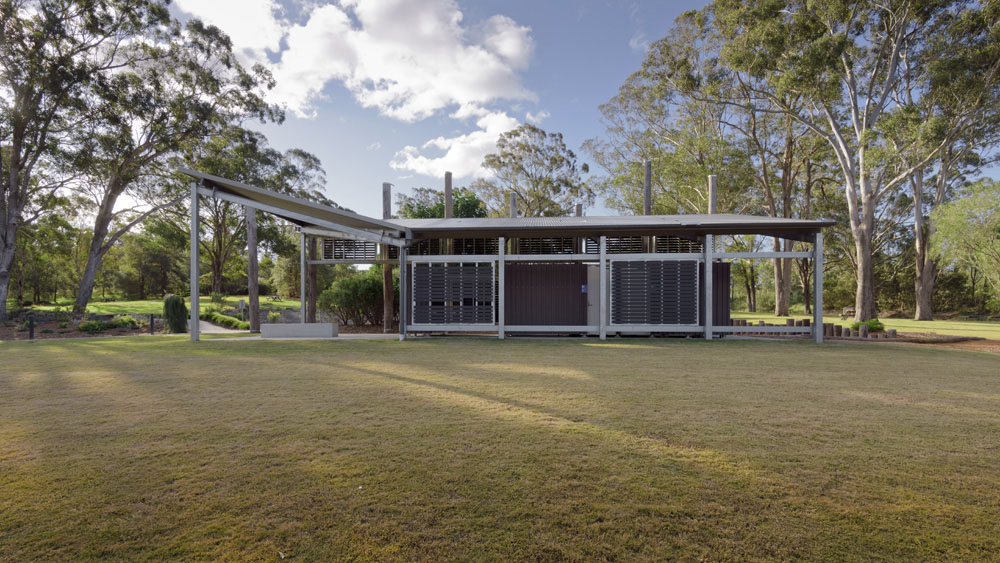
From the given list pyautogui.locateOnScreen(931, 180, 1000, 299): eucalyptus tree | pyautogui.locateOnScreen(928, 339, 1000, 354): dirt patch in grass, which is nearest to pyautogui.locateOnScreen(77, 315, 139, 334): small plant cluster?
pyautogui.locateOnScreen(928, 339, 1000, 354): dirt patch in grass

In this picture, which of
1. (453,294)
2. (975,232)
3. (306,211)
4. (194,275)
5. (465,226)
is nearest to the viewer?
(194,275)

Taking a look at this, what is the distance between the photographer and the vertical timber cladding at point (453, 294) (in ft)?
39.2

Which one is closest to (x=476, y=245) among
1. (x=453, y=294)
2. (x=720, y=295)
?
(x=453, y=294)

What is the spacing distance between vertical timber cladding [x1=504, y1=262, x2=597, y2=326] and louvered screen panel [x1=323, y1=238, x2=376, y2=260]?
171 inches

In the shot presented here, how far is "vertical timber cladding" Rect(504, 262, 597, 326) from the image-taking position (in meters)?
12.2

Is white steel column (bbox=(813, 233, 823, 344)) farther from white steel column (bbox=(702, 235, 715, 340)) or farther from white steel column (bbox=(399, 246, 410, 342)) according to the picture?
white steel column (bbox=(399, 246, 410, 342))

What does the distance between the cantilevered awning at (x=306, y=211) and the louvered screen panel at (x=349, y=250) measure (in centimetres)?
192

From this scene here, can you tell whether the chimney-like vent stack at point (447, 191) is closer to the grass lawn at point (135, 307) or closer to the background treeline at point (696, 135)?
the background treeline at point (696, 135)

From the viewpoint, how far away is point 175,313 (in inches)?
575

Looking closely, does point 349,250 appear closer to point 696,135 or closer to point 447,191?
point 447,191

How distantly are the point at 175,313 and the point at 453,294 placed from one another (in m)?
10.1

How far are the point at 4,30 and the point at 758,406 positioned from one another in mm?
27926

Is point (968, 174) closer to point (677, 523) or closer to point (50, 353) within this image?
point (677, 523)

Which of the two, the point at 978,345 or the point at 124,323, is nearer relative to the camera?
the point at 978,345
